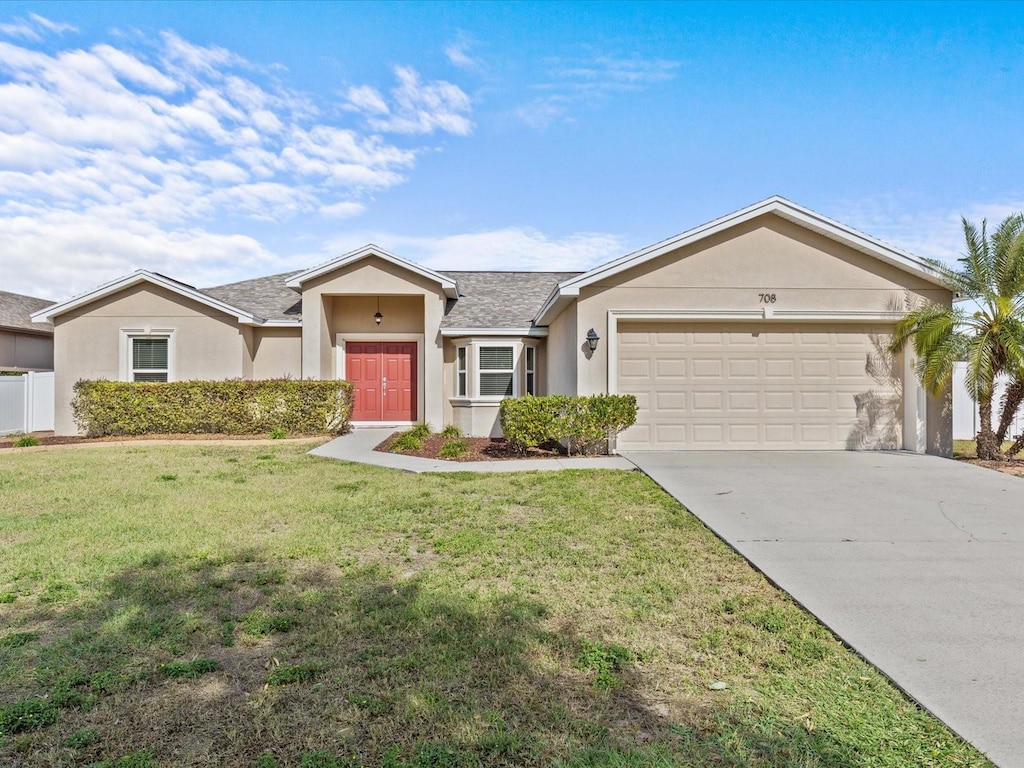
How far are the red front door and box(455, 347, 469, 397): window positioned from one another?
1619 millimetres

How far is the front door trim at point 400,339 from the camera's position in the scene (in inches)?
631

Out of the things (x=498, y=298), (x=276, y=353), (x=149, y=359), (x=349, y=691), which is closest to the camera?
(x=349, y=691)

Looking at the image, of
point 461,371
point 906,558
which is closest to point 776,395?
point 906,558

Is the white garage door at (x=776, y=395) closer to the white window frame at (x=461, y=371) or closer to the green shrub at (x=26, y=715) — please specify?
the white window frame at (x=461, y=371)

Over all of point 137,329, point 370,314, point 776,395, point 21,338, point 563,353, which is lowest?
point 776,395

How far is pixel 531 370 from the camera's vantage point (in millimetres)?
15047

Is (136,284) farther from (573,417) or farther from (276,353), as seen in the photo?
(573,417)

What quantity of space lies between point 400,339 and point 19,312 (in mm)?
14915

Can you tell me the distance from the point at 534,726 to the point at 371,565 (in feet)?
8.07

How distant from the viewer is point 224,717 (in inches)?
101

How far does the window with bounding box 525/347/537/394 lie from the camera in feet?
49.1

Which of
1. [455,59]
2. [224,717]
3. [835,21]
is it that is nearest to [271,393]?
[455,59]

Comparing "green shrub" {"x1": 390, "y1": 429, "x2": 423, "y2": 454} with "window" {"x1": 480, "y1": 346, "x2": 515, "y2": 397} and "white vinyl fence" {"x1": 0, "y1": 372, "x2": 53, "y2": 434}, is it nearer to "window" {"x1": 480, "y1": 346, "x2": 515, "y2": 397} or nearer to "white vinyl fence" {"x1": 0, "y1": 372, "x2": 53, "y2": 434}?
"window" {"x1": 480, "y1": 346, "x2": 515, "y2": 397}

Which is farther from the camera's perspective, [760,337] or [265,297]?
[265,297]
